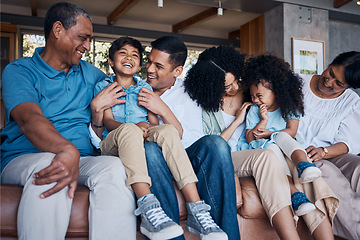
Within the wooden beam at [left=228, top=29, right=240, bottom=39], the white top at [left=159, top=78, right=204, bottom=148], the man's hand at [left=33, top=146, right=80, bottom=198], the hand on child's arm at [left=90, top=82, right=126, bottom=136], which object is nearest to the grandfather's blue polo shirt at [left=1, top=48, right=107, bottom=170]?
the hand on child's arm at [left=90, top=82, right=126, bottom=136]

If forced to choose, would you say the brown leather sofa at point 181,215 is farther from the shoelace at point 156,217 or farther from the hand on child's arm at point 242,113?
the hand on child's arm at point 242,113

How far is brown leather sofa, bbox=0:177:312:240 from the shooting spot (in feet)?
4.57

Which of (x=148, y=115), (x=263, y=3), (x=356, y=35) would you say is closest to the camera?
(x=148, y=115)

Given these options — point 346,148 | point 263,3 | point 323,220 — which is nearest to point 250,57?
point 346,148

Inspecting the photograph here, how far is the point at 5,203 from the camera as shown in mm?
1396

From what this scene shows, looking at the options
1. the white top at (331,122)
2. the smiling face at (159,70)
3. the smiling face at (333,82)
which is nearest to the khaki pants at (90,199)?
the smiling face at (159,70)

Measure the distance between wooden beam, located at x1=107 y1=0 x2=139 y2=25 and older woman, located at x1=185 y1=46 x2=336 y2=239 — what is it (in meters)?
3.79

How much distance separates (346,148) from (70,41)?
6.06 ft

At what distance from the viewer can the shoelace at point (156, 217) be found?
4.47 ft

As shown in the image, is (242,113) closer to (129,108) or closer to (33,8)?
(129,108)

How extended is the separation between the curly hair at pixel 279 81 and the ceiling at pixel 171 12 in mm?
3334

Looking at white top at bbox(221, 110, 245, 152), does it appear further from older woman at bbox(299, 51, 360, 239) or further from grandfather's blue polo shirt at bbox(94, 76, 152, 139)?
grandfather's blue polo shirt at bbox(94, 76, 152, 139)

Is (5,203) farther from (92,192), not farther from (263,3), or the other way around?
(263,3)

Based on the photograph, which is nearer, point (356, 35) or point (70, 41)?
point (70, 41)
